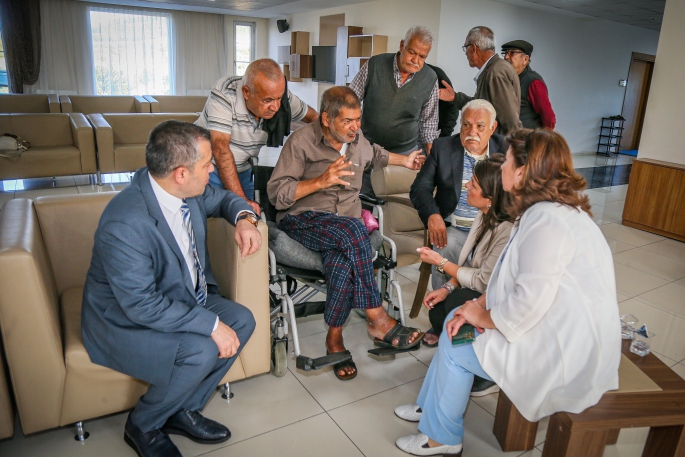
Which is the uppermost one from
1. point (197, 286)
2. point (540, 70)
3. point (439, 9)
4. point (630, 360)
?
point (439, 9)

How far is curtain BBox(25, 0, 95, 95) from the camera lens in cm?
1015

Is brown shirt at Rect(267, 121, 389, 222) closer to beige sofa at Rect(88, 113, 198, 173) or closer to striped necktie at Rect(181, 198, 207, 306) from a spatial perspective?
striped necktie at Rect(181, 198, 207, 306)

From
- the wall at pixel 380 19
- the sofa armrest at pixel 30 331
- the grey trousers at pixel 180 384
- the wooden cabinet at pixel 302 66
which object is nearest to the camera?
the sofa armrest at pixel 30 331

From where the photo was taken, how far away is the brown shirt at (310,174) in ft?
8.01

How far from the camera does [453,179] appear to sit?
2.75 meters

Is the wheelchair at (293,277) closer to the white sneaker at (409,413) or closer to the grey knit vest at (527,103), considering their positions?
the white sneaker at (409,413)

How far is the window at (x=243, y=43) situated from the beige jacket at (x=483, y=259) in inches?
452

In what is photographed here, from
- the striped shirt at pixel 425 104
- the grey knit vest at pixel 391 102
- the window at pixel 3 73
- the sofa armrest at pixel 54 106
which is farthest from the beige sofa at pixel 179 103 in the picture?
the grey knit vest at pixel 391 102

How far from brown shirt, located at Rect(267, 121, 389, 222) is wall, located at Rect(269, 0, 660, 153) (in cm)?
536

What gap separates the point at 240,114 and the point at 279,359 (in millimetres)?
1227

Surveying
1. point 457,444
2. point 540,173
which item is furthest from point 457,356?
point 540,173

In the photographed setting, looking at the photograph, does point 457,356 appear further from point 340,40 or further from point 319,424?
point 340,40

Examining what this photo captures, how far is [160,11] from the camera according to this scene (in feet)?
36.7

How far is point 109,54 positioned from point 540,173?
11.5 m
